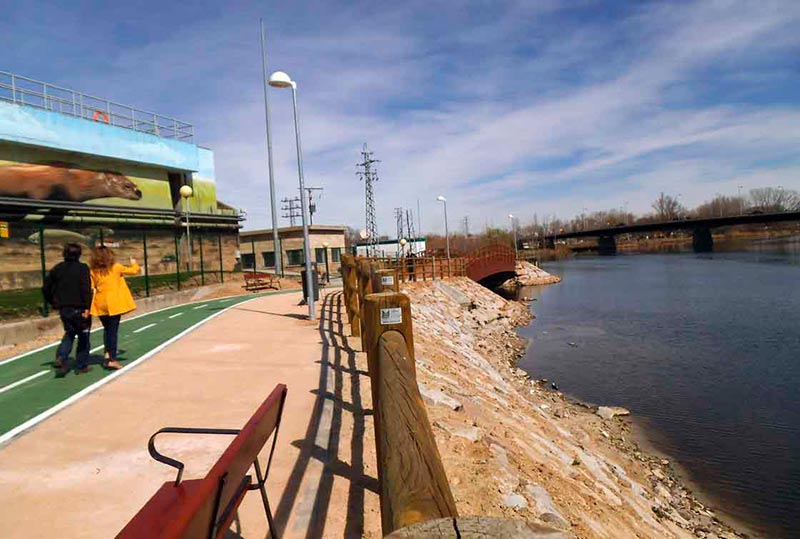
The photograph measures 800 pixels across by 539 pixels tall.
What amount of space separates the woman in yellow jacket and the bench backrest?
5208 millimetres

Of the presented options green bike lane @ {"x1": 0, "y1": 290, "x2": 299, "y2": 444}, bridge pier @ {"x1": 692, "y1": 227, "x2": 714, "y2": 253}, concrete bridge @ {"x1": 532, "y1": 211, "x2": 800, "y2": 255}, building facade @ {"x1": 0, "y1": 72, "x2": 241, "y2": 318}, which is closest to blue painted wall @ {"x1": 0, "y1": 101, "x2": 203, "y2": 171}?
building facade @ {"x1": 0, "y1": 72, "x2": 241, "y2": 318}

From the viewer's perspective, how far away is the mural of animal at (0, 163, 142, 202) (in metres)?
21.8

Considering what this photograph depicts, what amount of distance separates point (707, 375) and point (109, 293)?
16.0 meters

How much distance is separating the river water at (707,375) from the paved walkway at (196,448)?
7.17 metres

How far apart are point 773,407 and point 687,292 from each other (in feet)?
78.5

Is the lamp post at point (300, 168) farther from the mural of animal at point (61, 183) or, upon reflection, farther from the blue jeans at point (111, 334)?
the mural of animal at point (61, 183)

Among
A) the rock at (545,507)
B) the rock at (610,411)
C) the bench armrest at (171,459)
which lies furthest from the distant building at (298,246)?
the bench armrest at (171,459)

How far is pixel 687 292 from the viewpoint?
1324 inches

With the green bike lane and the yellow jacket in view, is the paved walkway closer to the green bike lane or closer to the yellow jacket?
the green bike lane

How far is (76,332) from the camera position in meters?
6.82

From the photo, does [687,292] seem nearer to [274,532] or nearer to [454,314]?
[454,314]

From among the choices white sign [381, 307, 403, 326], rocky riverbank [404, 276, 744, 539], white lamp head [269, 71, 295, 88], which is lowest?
rocky riverbank [404, 276, 744, 539]

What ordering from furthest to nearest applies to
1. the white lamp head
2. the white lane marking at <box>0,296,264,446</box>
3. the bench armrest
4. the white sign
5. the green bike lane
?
the white lamp head → the green bike lane → the white lane marking at <box>0,296,264,446</box> → the white sign → the bench armrest

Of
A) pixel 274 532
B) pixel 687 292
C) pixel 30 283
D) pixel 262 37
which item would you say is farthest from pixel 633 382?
pixel 262 37
